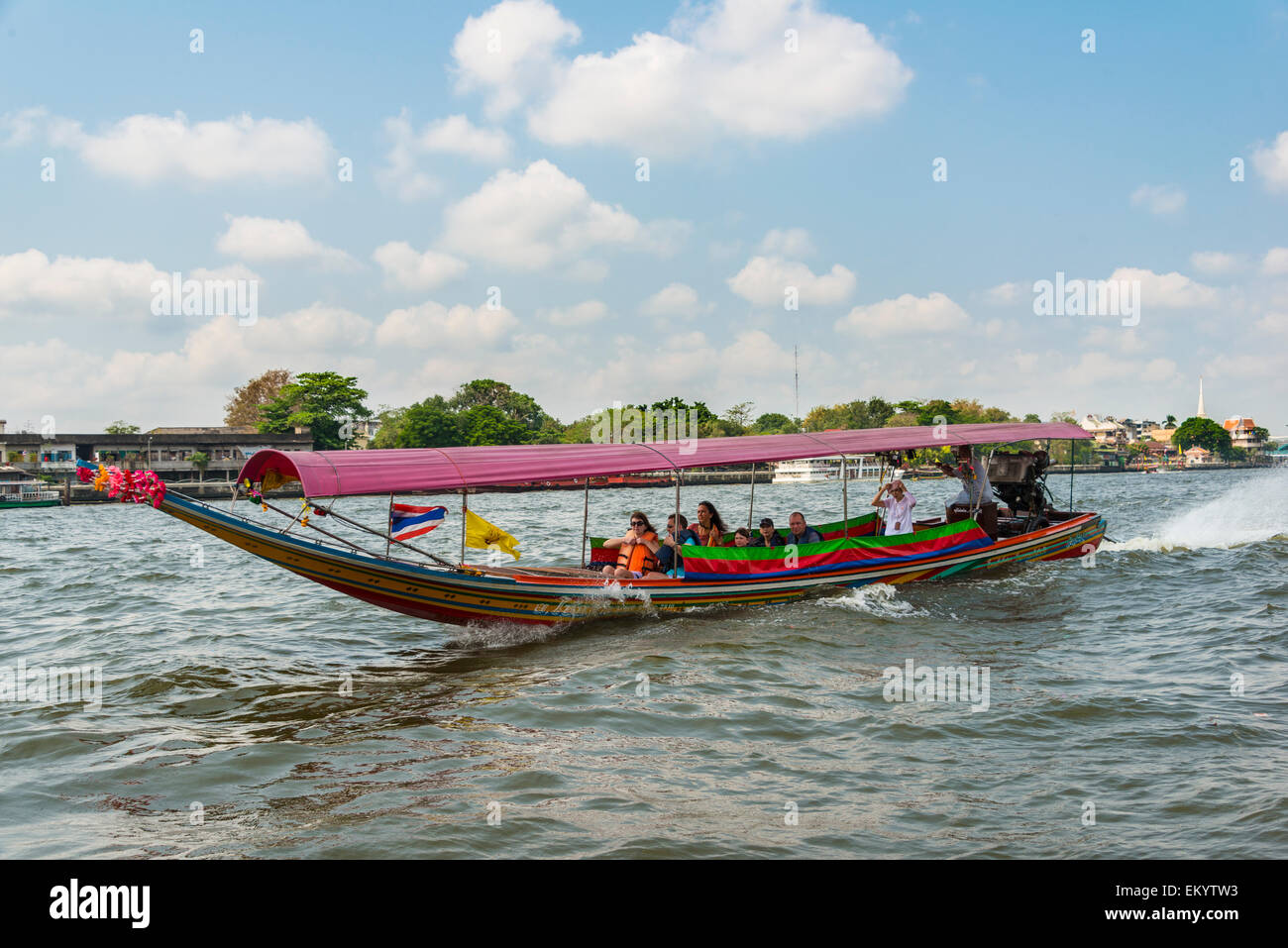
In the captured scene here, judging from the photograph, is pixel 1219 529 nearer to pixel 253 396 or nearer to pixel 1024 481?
pixel 1024 481

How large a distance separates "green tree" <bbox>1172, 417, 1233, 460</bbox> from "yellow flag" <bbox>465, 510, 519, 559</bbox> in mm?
151784

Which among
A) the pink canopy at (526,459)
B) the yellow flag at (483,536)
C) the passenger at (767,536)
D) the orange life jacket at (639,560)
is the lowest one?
the orange life jacket at (639,560)

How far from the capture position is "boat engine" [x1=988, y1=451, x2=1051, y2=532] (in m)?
17.2

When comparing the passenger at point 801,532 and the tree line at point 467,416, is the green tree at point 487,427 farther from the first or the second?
the passenger at point 801,532

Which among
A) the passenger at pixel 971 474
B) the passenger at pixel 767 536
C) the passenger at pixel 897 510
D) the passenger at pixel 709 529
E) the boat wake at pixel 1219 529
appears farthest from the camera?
the boat wake at pixel 1219 529

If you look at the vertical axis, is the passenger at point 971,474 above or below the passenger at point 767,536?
above

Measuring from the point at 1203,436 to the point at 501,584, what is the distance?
152278mm

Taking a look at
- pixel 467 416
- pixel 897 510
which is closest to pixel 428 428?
pixel 467 416

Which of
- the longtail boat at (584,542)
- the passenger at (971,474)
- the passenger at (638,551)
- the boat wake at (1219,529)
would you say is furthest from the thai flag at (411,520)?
the boat wake at (1219,529)

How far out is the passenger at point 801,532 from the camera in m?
12.8

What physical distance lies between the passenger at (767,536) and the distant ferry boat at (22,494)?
193 feet

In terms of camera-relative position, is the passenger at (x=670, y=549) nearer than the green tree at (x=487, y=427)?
Yes

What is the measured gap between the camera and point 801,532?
12.9 metres
